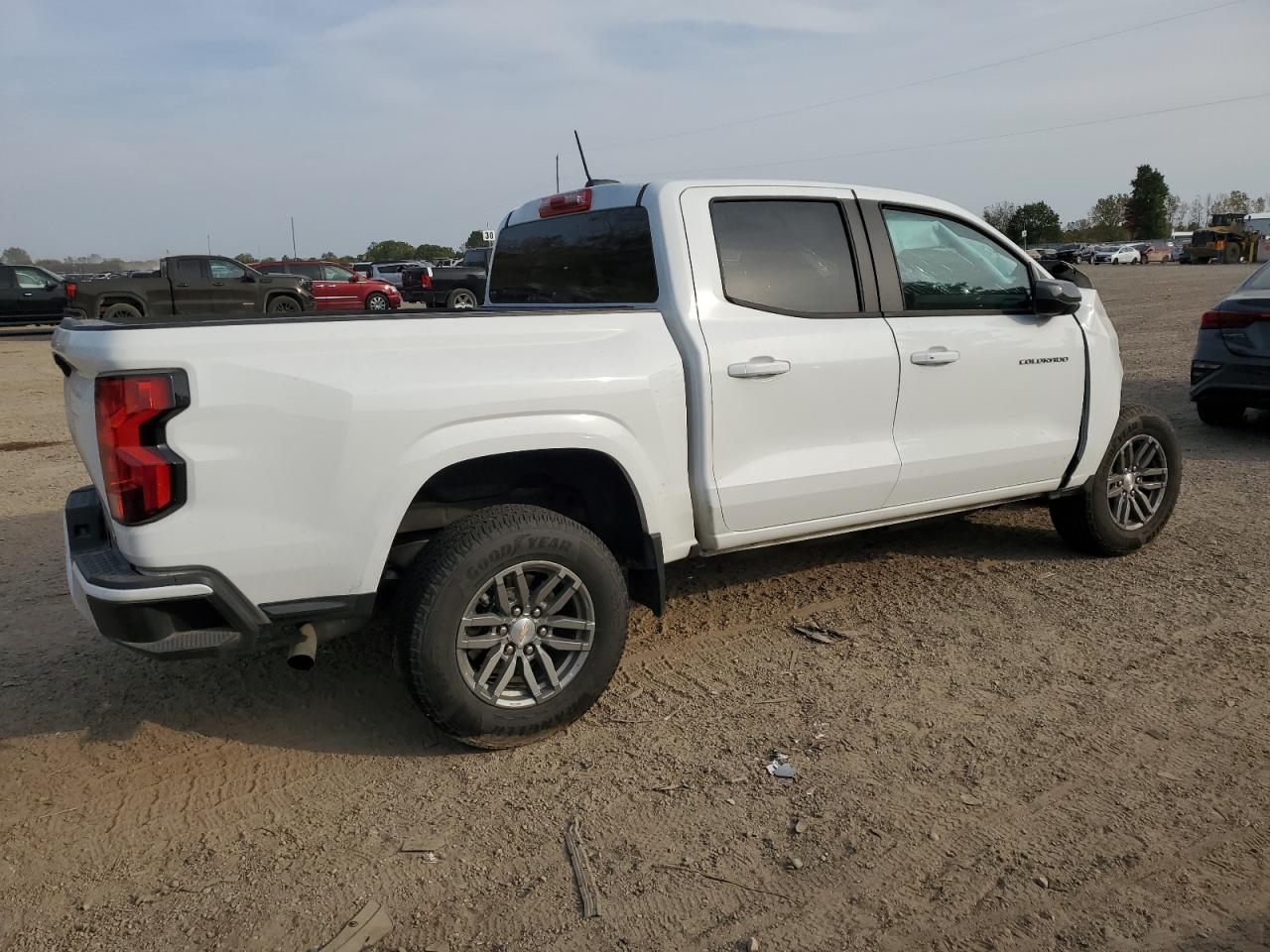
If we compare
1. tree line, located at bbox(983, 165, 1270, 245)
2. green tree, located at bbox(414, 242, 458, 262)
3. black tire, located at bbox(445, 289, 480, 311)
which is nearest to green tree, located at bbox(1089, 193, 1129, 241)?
tree line, located at bbox(983, 165, 1270, 245)

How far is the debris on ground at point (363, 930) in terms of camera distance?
2.51 metres

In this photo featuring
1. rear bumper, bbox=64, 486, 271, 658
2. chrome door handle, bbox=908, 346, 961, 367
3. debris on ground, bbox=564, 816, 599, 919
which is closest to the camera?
→ debris on ground, bbox=564, 816, 599, 919

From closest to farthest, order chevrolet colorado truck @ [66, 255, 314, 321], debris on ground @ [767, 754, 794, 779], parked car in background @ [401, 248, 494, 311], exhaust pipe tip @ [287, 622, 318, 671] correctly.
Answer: exhaust pipe tip @ [287, 622, 318, 671] < debris on ground @ [767, 754, 794, 779] < chevrolet colorado truck @ [66, 255, 314, 321] < parked car in background @ [401, 248, 494, 311]

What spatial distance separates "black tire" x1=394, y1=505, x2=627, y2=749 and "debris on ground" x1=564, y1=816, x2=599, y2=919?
47 centimetres

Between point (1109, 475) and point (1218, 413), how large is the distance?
14.5ft

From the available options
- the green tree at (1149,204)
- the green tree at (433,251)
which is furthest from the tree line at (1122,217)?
the green tree at (433,251)

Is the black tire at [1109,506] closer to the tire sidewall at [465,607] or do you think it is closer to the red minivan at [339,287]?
Answer: the tire sidewall at [465,607]

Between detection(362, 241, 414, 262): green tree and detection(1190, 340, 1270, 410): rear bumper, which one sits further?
detection(362, 241, 414, 262): green tree

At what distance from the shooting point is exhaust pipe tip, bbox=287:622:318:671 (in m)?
3.06

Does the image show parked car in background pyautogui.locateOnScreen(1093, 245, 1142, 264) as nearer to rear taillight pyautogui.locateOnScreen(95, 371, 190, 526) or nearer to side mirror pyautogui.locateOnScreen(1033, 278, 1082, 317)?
side mirror pyautogui.locateOnScreen(1033, 278, 1082, 317)

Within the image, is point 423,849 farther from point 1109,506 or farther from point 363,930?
point 1109,506

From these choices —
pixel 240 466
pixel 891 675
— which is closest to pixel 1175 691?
pixel 891 675

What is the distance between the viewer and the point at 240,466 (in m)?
2.86

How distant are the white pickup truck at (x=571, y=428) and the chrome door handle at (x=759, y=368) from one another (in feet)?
0.04
